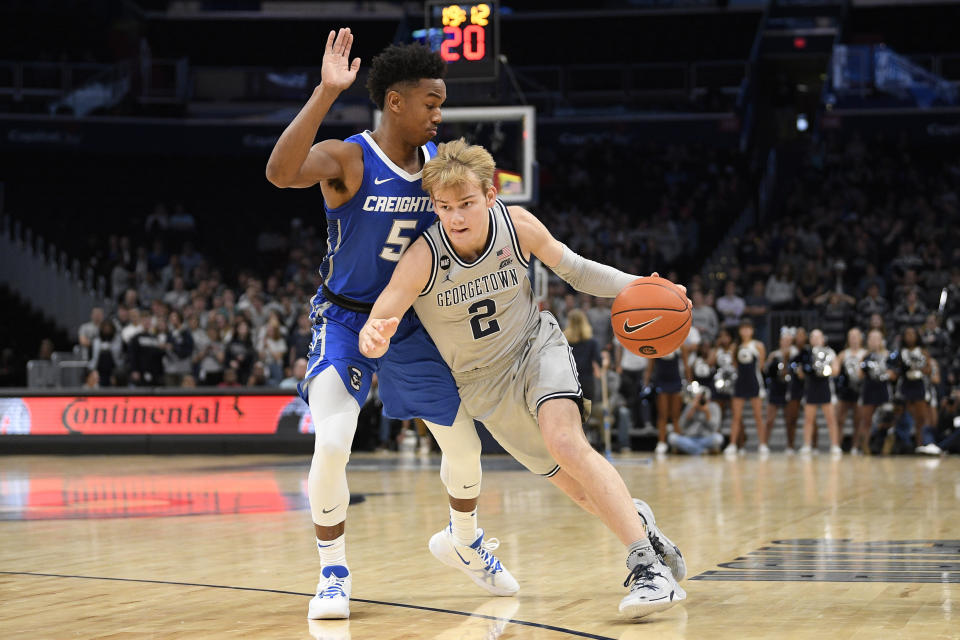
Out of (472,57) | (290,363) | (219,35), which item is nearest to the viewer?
(472,57)

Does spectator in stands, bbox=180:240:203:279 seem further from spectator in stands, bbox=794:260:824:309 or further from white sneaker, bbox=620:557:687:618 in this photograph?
white sneaker, bbox=620:557:687:618

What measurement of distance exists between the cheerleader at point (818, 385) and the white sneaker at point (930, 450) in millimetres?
967

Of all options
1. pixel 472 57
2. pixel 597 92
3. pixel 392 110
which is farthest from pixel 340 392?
pixel 597 92

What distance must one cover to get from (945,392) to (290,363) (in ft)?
29.4

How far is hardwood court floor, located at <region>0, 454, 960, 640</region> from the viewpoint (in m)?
4.45

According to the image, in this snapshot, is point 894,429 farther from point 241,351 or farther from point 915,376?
point 241,351

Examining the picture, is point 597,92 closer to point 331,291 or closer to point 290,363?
point 290,363

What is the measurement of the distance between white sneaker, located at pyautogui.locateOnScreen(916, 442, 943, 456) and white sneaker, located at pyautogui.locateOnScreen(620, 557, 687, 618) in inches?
444

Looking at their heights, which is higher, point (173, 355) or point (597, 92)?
point (597, 92)

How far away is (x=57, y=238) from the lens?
2431cm

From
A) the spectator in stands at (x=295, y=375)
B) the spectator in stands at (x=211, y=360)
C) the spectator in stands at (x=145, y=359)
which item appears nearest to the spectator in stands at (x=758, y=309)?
the spectator in stands at (x=295, y=375)

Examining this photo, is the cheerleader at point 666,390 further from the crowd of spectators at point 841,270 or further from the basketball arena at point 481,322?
the crowd of spectators at point 841,270

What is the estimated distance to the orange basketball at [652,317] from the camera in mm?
4867

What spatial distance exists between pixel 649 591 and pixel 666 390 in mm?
11173
